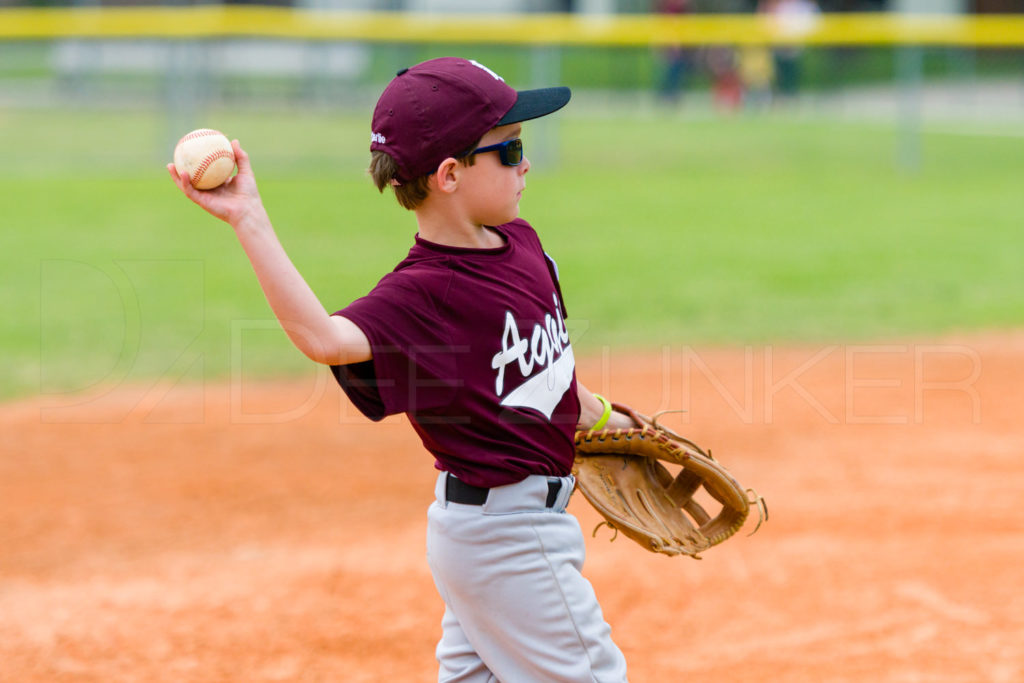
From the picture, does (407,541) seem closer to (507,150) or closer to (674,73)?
(507,150)

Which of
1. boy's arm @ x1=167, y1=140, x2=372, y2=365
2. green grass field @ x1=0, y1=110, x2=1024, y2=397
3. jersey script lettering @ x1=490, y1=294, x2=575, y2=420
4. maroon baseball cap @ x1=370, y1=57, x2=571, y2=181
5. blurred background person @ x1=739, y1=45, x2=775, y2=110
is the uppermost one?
maroon baseball cap @ x1=370, y1=57, x2=571, y2=181

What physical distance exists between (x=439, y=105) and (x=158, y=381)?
4.30m

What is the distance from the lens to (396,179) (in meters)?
2.15

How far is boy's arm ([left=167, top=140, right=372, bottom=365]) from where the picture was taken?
1.83 m

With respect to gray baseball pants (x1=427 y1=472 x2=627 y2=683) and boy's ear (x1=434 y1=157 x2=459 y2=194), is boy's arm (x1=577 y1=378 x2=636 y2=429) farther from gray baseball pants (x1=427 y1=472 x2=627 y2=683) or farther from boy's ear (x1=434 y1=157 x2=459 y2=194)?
boy's ear (x1=434 y1=157 x2=459 y2=194)

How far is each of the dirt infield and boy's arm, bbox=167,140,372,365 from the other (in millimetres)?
1420

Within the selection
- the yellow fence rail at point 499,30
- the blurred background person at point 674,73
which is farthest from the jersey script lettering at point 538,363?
the blurred background person at point 674,73

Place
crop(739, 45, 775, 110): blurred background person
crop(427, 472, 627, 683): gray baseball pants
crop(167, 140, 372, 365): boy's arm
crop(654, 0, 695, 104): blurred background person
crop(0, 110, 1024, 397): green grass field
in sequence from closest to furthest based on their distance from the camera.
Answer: crop(167, 140, 372, 365): boy's arm, crop(427, 472, 627, 683): gray baseball pants, crop(0, 110, 1024, 397): green grass field, crop(654, 0, 695, 104): blurred background person, crop(739, 45, 775, 110): blurred background person

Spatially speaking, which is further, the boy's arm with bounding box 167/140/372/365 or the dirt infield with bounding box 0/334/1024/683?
the dirt infield with bounding box 0/334/1024/683

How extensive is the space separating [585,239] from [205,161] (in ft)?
25.9

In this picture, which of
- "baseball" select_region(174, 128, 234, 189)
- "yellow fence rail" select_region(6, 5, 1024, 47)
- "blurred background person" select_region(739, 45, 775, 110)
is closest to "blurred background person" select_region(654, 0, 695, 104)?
"blurred background person" select_region(739, 45, 775, 110)

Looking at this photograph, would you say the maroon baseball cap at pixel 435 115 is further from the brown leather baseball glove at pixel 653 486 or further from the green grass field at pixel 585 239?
→ the green grass field at pixel 585 239

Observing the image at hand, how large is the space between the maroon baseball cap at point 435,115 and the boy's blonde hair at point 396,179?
0.04 feet

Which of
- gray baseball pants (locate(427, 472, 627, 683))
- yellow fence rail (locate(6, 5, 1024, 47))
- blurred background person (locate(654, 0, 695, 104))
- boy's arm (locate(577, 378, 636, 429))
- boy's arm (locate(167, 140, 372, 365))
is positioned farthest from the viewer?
blurred background person (locate(654, 0, 695, 104))
